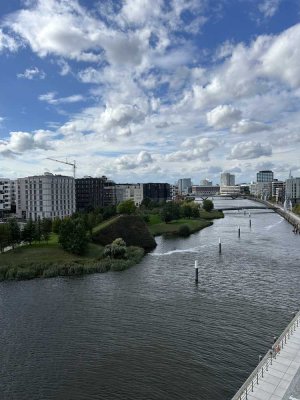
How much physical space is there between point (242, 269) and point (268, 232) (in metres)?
63.9

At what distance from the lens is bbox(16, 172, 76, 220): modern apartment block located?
16175 centimetres

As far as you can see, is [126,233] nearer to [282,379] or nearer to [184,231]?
[184,231]

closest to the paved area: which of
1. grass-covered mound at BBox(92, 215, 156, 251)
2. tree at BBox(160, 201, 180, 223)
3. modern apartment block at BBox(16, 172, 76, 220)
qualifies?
grass-covered mound at BBox(92, 215, 156, 251)

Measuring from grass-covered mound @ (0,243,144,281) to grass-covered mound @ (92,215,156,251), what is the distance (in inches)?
439

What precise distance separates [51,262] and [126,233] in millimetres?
30537

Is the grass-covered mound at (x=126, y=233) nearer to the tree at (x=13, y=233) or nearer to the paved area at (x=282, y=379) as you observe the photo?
the tree at (x=13, y=233)

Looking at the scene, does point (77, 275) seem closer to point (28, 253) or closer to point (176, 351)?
point (28, 253)

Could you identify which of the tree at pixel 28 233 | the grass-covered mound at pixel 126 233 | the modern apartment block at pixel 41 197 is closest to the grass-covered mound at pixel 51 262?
the tree at pixel 28 233

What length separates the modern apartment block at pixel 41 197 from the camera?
162 m

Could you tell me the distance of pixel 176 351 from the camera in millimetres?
37281

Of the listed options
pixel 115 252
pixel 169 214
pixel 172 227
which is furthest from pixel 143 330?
pixel 169 214

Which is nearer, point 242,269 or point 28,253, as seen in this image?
point 242,269

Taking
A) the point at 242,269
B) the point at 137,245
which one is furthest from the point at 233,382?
the point at 137,245

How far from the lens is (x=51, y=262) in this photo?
7300 centimetres
